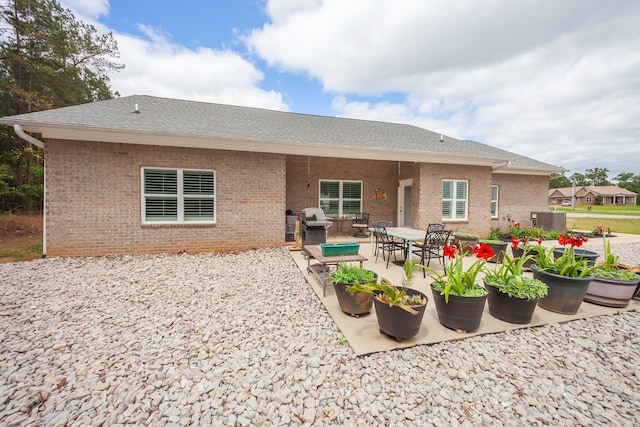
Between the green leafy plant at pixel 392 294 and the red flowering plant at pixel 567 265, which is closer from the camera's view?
the green leafy plant at pixel 392 294

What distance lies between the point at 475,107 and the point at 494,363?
1552cm

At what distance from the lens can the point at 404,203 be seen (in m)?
11.0

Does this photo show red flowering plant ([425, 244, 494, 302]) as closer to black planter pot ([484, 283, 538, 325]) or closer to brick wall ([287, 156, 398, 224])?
black planter pot ([484, 283, 538, 325])

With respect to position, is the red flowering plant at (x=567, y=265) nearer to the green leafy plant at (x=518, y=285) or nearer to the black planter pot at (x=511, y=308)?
the green leafy plant at (x=518, y=285)

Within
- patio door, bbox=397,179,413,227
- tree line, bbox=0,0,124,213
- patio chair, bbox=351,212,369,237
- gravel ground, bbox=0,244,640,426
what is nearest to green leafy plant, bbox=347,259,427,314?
gravel ground, bbox=0,244,640,426

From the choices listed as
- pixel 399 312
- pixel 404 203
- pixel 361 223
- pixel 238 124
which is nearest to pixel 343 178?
pixel 361 223

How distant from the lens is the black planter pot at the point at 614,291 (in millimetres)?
3742

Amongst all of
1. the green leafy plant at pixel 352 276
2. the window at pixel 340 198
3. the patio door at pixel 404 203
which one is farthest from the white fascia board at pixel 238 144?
the green leafy plant at pixel 352 276

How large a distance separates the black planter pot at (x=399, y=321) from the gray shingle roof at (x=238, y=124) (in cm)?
581

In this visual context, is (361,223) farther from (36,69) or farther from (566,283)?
(36,69)

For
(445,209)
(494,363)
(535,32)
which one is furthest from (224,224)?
(535,32)

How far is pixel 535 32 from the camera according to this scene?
6.75 metres

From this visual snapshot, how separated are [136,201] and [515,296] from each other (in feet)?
27.3

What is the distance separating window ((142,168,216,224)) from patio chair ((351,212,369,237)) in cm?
547
